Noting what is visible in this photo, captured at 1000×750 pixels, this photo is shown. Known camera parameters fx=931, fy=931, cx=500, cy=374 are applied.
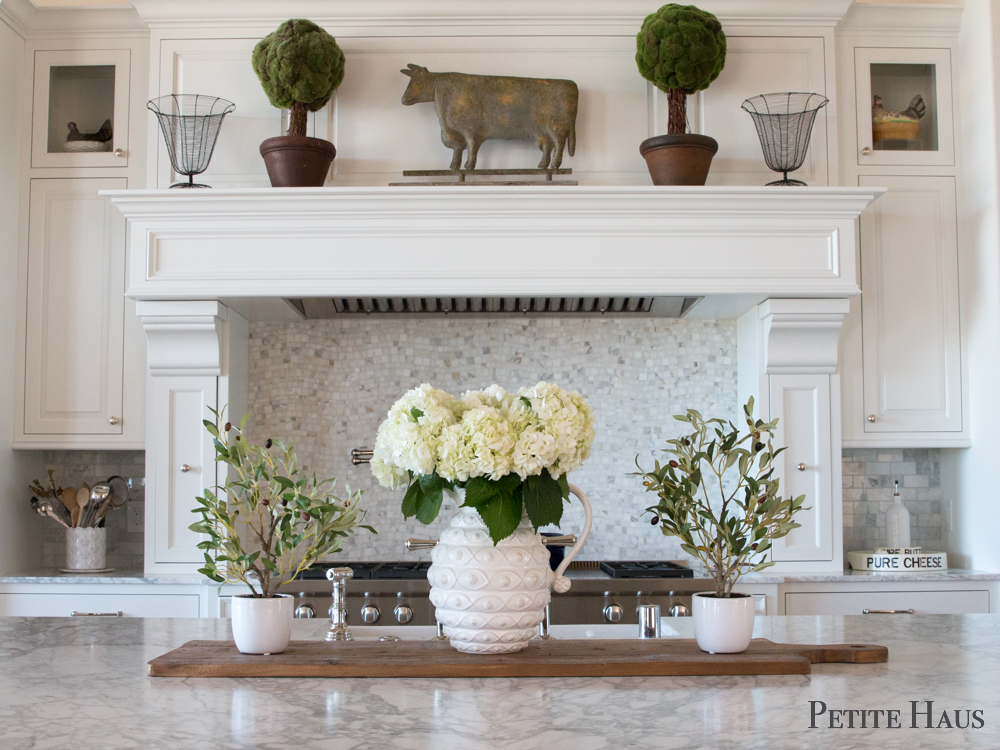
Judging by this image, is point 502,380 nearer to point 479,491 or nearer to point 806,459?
point 806,459

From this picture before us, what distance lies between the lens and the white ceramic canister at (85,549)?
3.19m

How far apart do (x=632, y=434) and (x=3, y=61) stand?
2577 millimetres

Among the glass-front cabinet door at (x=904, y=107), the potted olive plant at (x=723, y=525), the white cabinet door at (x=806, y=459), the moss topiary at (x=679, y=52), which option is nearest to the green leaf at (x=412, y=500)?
the potted olive plant at (x=723, y=525)

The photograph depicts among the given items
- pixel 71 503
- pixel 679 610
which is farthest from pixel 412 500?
pixel 71 503

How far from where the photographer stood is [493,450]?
1.35m

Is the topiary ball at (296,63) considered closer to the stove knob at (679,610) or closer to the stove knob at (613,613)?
the stove knob at (613,613)

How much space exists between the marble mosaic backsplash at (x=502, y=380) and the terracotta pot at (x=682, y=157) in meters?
0.63

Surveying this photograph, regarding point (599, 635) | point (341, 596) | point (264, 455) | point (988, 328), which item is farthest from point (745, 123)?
point (264, 455)

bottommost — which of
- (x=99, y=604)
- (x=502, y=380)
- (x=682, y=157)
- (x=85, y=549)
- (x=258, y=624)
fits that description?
(x=99, y=604)

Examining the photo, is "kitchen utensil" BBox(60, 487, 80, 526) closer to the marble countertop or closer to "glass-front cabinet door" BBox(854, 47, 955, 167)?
the marble countertop

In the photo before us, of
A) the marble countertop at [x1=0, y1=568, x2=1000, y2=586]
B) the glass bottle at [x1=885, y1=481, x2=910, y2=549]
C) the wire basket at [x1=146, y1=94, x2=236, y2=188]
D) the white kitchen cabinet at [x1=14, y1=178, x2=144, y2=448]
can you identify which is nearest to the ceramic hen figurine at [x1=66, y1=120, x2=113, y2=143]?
the white kitchen cabinet at [x1=14, y1=178, x2=144, y2=448]

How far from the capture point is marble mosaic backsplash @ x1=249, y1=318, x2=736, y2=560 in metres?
3.45

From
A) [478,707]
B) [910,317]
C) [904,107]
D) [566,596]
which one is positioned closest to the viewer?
[478,707]

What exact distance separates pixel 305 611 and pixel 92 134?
1.91 metres
